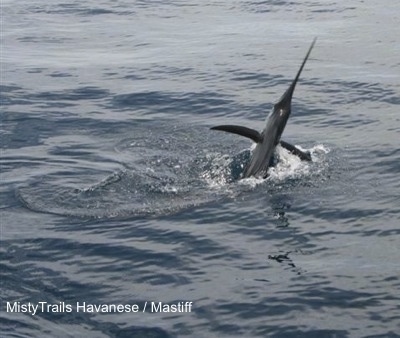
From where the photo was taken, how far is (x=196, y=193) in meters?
16.9

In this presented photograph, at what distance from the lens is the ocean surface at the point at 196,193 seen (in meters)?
12.6

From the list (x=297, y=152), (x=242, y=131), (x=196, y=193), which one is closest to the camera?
(x=196, y=193)

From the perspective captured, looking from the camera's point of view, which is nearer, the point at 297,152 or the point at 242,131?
the point at 242,131

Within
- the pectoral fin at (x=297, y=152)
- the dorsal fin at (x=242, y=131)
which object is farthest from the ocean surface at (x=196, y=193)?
the dorsal fin at (x=242, y=131)

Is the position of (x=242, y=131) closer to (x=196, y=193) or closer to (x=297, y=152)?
(x=297, y=152)

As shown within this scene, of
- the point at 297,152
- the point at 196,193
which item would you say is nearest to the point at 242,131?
the point at 297,152

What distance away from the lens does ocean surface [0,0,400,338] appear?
12617mm

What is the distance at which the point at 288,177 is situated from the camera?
57.3ft

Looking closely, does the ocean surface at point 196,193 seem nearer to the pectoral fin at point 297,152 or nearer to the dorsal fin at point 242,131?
the pectoral fin at point 297,152

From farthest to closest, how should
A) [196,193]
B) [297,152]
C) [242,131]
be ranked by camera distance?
[297,152]
[242,131]
[196,193]

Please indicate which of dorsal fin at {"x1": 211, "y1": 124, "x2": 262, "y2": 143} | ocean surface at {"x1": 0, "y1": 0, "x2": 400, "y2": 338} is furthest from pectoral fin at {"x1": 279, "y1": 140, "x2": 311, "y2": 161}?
dorsal fin at {"x1": 211, "y1": 124, "x2": 262, "y2": 143}

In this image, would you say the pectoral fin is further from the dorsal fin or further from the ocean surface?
the dorsal fin

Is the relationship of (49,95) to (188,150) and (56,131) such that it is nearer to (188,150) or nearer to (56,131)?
(56,131)

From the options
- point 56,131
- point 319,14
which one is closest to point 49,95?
point 56,131
